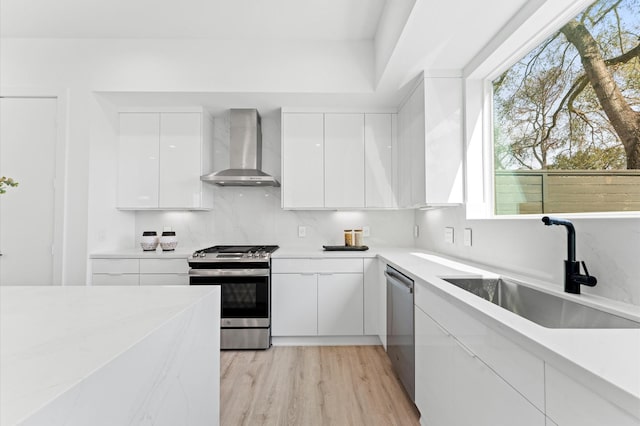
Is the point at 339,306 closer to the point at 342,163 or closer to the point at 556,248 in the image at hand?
the point at 342,163

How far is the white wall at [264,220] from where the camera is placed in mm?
3719

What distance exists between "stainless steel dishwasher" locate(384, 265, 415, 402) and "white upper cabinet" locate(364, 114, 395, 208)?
0.96 m

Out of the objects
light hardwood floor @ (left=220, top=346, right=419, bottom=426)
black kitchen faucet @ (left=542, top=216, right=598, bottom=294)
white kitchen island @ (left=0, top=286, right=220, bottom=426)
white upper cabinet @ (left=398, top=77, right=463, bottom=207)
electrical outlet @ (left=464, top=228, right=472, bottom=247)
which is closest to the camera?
white kitchen island @ (left=0, top=286, right=220, bottom=426)

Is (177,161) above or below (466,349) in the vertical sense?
above

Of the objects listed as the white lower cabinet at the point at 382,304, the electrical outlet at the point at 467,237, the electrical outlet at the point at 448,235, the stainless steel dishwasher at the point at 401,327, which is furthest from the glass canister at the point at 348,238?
the electrical outlet at the point at 467,237

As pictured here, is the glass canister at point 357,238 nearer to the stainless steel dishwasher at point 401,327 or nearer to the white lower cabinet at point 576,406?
the stainless steel dishwasher at point 401,327

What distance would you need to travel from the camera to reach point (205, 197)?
137 inches

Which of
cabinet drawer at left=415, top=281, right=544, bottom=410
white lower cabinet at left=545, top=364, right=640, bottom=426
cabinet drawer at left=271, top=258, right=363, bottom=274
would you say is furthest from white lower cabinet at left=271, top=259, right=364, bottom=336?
white lower cabinet at left=545, top=364, right=640, bottom=426

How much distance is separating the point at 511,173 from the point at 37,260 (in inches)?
159

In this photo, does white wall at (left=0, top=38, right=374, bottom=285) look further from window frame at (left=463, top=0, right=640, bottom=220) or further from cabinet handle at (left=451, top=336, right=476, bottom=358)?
cabinet handle at (left=451, top=336, right=476, bottom=358)

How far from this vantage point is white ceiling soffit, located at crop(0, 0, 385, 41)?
8.28ft

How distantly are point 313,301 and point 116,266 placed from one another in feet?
6.11

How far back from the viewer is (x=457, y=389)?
4.57 ft

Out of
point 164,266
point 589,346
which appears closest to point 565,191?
point 589,346
